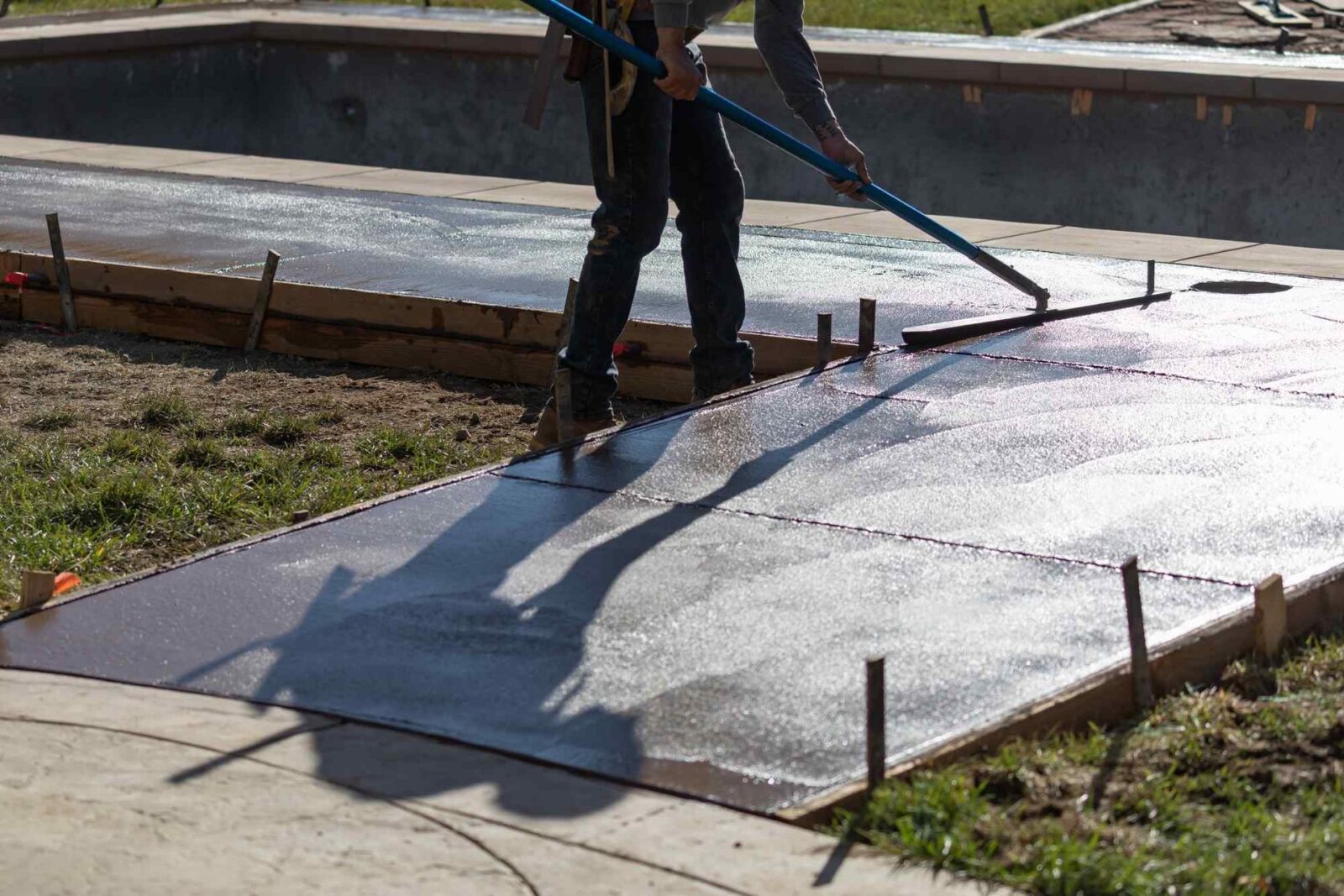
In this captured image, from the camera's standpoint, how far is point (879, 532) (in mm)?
4617

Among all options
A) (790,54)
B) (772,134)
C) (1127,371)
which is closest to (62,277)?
(772,134)

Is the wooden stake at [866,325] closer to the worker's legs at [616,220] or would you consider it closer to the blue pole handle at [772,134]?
the blue pole handle at [772,134]

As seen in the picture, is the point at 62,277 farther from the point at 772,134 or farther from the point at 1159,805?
the point at 1159,805

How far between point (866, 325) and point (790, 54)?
1081mm

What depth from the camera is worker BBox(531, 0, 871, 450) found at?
214 inches

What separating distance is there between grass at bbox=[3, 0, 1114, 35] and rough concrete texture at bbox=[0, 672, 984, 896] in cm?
2095

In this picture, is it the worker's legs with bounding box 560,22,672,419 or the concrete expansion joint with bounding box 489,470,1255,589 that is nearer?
the concrete expansion joint with bounding box 489,470,1255,589

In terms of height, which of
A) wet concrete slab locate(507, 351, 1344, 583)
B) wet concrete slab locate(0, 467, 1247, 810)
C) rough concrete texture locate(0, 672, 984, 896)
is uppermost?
wet concrete slab locate(507, 351, 1344, 583)

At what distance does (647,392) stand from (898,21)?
59.6ft

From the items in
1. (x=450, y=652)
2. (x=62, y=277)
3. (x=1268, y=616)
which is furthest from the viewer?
(x=62, y=277)

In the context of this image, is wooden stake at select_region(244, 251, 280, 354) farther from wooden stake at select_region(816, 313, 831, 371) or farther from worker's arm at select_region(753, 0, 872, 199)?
worker's arm at select_region(753, 0, 872, 199)

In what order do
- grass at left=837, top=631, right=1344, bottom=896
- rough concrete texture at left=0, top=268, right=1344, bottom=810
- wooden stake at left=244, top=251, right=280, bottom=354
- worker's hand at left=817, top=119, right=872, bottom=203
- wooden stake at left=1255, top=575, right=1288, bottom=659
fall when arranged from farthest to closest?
wooden stake at left=244, top=251, right=280, bottom=354
worker's hand at left=817, top=119, right=872, bottom=203
wooden stake at left=1255, top=575, right=1288, bottom=659
rough concrete texture at left=0, top=268, right=1344, bottom=810
grass at left=837, top=631, right=1344, bottom=896

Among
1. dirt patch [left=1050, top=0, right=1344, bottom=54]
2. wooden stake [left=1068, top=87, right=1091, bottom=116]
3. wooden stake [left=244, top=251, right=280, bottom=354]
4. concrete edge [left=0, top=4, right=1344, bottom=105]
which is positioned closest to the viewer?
wooden stake [left=244, top=251, right=280, bottom=354]

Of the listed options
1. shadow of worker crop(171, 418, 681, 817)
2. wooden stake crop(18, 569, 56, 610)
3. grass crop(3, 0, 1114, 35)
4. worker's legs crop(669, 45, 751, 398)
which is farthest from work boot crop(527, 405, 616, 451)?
grass crop(3, 0, 1114, 35)
